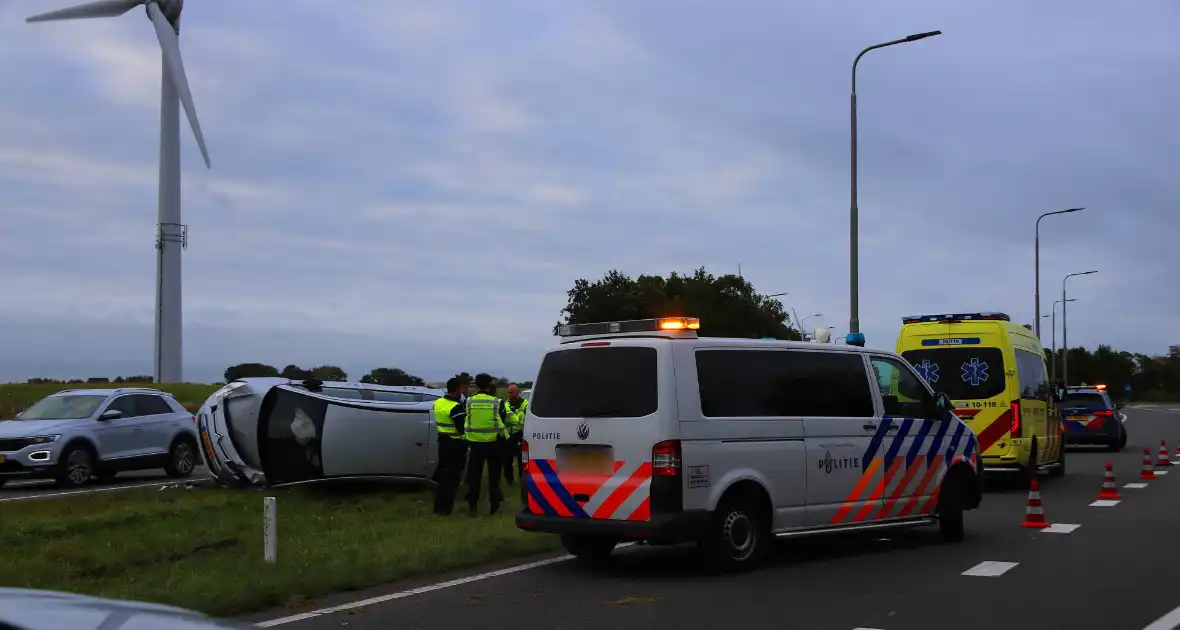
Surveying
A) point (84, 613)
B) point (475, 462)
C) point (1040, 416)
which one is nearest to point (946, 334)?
point (1040, 416)

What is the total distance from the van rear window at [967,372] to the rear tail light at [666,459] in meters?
9.86

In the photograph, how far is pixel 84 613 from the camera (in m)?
3.06

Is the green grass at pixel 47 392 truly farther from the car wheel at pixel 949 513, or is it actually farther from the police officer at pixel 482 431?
the car wheel at pixel 949 513

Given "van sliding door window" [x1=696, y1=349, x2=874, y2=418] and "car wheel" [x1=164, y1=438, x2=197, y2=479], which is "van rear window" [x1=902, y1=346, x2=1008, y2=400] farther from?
"car wheel" [x1=164, y1=438, x2=197, y2=479]

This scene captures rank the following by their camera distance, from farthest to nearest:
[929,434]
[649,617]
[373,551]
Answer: [929,434] → [373,551] → [649,617]

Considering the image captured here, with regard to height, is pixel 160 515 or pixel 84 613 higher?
pixel 84 613

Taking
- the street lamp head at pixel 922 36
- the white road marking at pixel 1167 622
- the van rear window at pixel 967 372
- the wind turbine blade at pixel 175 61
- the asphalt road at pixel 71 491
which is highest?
the wind turbine blade at pixel 175 61

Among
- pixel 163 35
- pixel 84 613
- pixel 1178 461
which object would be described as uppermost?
pixel 163 35

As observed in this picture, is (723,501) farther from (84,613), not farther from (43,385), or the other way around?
(43,385)

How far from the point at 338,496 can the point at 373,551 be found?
19.5 feet

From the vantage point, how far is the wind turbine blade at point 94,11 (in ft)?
138

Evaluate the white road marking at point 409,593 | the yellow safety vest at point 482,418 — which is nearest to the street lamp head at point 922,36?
the yellow safety vest at point 482,418

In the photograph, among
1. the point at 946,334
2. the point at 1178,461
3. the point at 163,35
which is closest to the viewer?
the point at 946,334

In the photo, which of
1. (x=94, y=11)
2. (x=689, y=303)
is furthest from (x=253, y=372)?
(x=689, y=303)
